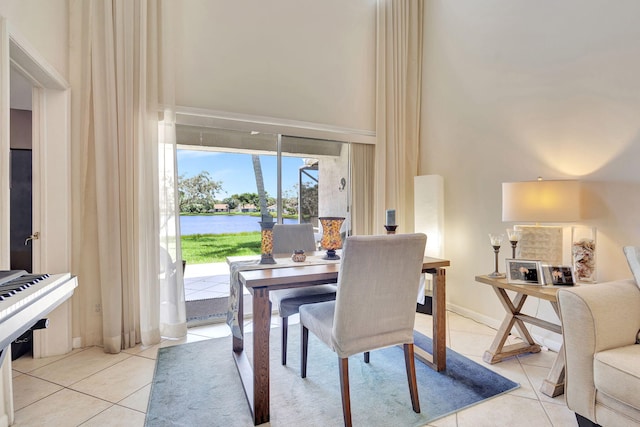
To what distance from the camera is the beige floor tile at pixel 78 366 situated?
2156mm

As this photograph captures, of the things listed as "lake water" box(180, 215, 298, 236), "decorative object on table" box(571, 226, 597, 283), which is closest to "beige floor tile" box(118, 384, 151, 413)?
"lake water" box(180, 215, 298, 236)

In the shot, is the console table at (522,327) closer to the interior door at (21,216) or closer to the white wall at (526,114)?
the white wall at (526,114)

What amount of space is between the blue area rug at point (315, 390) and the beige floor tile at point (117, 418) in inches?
2.3

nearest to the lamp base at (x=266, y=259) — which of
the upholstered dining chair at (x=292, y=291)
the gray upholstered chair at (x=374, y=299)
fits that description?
the upholstered dining chair at (x=292, y=291)

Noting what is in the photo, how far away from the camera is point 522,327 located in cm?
249

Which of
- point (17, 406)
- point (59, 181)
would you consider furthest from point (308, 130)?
point (17, 406)

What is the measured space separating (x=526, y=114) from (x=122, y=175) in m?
3.44

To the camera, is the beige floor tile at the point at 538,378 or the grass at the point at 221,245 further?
the grass at the point at 221,245

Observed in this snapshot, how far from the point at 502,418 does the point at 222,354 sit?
193 centimetres

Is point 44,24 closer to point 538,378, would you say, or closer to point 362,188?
point 362,188

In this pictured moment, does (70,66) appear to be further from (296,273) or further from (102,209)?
(296,273)

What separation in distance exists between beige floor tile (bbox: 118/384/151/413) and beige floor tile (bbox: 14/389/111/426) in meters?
0.10

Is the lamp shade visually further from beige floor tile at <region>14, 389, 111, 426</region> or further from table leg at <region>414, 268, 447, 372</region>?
beige floor tile at <region>14, 389, 111, 426</region>

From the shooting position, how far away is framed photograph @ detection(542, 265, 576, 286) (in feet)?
6.94
